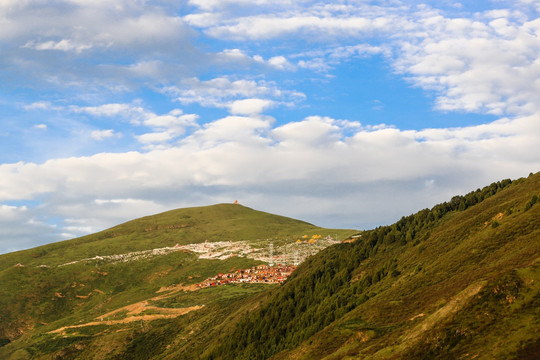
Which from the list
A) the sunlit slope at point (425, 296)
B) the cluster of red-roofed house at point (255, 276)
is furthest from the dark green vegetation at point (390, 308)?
the cluster of red-roofed house at point (255, 276)

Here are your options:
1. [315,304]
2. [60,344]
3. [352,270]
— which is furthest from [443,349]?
[60,344]

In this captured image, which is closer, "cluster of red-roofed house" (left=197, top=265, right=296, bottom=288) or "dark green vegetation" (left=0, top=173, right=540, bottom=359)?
"dark green vegetation" (left=0, top=173, right=540, bottom=359)

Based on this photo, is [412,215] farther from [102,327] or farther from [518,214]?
[102,327]

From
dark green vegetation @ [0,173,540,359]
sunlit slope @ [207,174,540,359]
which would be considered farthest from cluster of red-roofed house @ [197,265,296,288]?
sunlit slope @ [207,174,540,359]

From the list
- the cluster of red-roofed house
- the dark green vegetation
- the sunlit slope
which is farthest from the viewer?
the cluster of red-roofed house

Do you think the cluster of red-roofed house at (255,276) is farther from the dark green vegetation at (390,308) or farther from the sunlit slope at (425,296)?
the sunlit slope at (425,296)

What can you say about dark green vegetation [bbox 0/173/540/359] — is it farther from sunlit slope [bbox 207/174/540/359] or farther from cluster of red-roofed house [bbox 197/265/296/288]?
cluster of red-roofed house [bbox 197/265/296/288]

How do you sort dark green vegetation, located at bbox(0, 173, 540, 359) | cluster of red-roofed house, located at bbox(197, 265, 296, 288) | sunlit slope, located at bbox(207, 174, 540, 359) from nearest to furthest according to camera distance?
sunlit slope, located at bbox(207, 174, 540, 359), dark green vegetation, located at bbox(0, 173, 540, 359), cluster of red-roofed house, located at bbox(197, 265, 296, 288)
